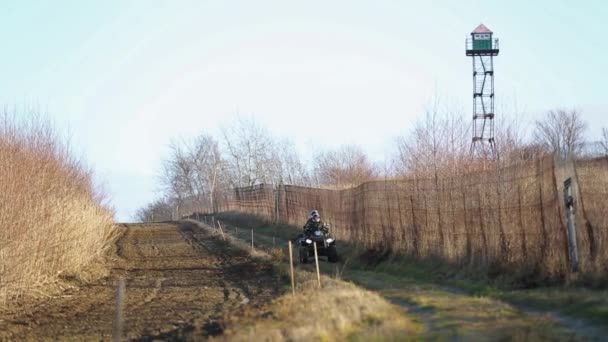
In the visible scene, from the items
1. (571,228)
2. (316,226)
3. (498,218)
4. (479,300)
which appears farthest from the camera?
(316,226)

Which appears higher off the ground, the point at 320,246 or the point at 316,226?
the point at 316,226

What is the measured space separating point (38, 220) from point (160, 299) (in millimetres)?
4052

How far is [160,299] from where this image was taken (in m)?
20.7

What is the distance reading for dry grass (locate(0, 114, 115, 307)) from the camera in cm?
1953

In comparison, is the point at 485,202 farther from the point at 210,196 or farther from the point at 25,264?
the point at 210,196

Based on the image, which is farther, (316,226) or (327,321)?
(316,226)

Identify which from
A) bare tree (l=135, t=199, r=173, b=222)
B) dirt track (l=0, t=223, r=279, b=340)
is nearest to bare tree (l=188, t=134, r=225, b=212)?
bare tree (l=135, t=199, r=173, b=222)

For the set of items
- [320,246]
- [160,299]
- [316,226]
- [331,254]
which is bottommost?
[160,299]

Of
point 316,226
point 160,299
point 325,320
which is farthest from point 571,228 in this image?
point 316,226

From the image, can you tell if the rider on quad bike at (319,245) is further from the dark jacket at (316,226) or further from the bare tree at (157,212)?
the bare tree at (157,212)

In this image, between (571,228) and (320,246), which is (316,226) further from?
(571,228)

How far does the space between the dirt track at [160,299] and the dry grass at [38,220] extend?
3.40ft

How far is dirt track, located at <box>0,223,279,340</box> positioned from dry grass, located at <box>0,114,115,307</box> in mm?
1035

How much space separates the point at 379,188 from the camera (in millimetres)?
26016
